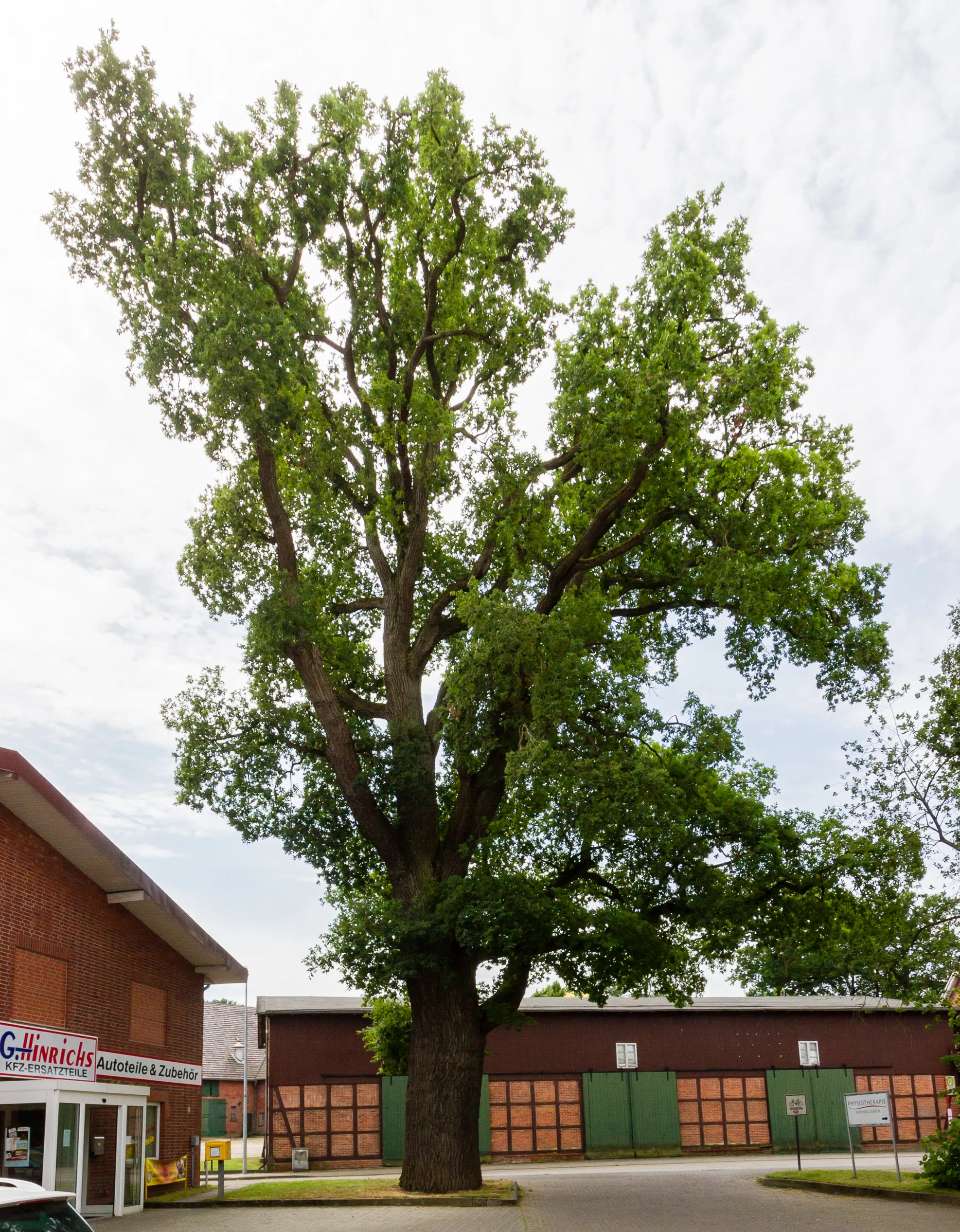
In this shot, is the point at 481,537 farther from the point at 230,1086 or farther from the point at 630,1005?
the point at 230,1086

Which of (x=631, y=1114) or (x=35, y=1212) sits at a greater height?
(x=35, y=1212)

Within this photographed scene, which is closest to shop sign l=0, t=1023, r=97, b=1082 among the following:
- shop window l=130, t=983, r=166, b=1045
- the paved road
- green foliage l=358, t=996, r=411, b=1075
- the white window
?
shop window l=130, t=983, r=166, b=1045

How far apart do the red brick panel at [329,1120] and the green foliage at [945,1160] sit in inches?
677

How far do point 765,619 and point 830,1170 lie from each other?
13.0 m

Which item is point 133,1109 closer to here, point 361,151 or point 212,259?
point 212,259

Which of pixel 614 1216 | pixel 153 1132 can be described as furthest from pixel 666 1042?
pixel 614 1216

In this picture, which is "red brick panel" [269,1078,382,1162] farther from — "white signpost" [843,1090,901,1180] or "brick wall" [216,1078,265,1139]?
"brick wall" [216,1078,265,1139]

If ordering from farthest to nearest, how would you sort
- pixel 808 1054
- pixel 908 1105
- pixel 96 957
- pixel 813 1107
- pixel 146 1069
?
pixel 908 1105 → pixel 808 1054 → pixel 813 1107 → pixel 146 1069 → pixel 96 957

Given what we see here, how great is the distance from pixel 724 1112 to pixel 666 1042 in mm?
2661

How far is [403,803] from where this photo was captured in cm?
1886

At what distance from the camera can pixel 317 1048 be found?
31.3m

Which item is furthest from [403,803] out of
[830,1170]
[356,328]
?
[830,1170]

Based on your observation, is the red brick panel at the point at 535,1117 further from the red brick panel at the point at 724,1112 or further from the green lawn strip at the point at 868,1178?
the green lawn strip at the point at 868,1178

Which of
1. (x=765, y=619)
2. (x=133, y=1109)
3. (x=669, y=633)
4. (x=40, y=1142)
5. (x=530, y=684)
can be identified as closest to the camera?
(x=40, y=1142)
